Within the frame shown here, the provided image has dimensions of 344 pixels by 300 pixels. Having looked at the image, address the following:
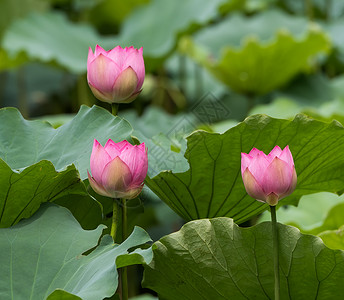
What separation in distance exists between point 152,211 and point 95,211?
5.01 feet

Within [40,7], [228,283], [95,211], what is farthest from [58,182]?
[40,7]

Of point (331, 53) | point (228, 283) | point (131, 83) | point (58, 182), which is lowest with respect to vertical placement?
point (228, 283)

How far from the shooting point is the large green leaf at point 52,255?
74 cm

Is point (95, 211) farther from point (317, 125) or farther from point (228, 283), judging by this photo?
point (317, 125)

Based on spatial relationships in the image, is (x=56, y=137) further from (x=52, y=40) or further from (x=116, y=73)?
(x=52, y=40)

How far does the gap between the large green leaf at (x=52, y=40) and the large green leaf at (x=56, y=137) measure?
1.52 meters

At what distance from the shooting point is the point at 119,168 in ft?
2.40

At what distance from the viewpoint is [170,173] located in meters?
0.87

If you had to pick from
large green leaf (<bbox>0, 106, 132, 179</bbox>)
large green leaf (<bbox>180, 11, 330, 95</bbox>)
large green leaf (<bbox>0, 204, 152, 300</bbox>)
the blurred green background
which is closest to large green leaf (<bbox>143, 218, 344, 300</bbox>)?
large green leaf (<bbox>0, 204, 152, 300</bbox>)

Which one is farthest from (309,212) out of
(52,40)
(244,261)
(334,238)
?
(52,40)

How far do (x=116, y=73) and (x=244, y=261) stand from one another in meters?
0.28

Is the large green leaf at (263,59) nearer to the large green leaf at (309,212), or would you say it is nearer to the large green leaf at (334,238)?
the large green leaf at (309,212)

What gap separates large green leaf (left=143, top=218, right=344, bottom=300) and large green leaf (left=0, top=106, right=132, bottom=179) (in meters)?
0.18

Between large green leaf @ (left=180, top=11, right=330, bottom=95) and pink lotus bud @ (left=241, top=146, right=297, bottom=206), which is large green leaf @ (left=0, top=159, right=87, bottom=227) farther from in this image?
large green leaf @ (left=180, top=11, right=330, bottom=95)
